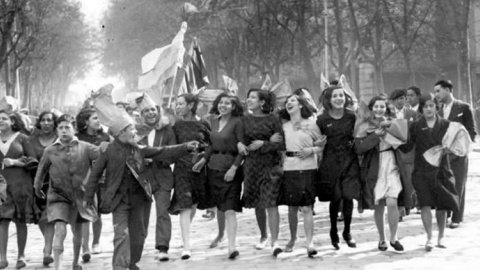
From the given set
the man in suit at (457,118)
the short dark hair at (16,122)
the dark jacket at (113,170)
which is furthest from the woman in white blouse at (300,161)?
the short dark hair at (16,122)

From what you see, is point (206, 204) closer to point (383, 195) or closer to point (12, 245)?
point (383, 195)

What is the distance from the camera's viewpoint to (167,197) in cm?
901

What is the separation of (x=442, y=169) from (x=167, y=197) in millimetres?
3034

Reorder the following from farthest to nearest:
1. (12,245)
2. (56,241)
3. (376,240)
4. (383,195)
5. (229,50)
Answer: (229,50), (12,245), (376,240), (383,195), (56,241)

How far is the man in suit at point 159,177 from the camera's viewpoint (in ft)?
29.2

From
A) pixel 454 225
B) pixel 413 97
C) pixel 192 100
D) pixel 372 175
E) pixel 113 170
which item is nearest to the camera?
pixel 113 170

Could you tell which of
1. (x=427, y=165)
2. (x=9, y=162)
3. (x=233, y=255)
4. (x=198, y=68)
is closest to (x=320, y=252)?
(x=233, y=255)

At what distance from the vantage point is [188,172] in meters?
9.22

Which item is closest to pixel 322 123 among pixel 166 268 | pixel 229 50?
pixel 166 268

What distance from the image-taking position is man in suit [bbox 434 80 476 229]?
1070 cm

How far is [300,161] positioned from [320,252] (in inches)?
40.5

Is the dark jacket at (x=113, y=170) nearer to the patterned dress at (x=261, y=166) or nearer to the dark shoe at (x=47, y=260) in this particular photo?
the dark shoe at (x=47, y=260)

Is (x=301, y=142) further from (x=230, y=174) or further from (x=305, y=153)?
(x=230, y=174)

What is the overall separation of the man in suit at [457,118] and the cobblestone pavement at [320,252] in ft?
0.88
